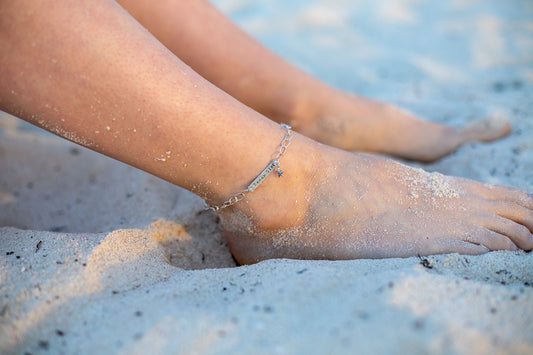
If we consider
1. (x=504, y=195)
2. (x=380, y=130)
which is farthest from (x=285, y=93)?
(x=504, y=195)

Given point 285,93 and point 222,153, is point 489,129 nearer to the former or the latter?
point 285,93

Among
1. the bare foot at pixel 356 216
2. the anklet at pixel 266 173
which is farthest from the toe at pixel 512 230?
the anklet at pixel 266 173

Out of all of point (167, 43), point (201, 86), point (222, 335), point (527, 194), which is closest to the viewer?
point (222, 335)

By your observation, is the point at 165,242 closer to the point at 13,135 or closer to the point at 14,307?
the point at 14,307

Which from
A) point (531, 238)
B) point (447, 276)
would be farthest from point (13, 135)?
point (531, 238)

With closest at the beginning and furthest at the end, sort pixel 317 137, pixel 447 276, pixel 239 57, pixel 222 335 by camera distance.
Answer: pixel 222 335 → pixel 447 276 → pixel 239 57 → pixel 317 137

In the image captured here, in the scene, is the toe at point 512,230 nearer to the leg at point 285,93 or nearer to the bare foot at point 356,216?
the bare foot at point 356,216
